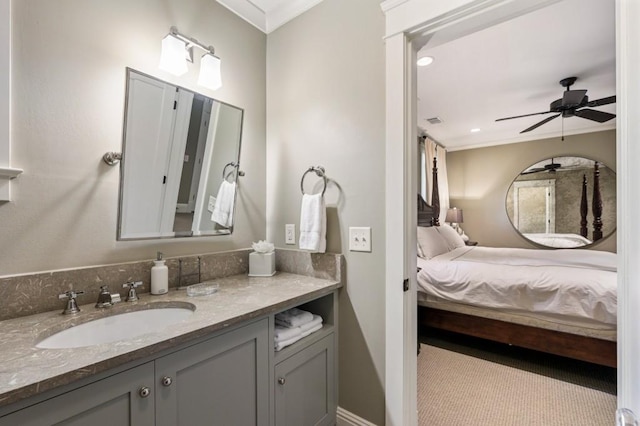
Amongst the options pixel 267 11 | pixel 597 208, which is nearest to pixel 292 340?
pixel 267 11

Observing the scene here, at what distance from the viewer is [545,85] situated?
306cm

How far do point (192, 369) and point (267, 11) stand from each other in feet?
6.75

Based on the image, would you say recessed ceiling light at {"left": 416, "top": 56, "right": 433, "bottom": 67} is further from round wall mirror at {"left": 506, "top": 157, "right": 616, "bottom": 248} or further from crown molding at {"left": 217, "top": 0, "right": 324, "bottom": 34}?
round wall mirror at {"left": 506, "top": 157, "right": 616, "bottom": 248}

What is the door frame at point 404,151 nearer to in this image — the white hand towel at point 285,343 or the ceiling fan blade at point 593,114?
Answer: the white hand towel at point 285,343

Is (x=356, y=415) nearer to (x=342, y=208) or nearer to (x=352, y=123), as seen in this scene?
(x=342, y=208)

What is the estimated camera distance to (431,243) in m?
3.40

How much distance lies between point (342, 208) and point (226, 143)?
79 cm

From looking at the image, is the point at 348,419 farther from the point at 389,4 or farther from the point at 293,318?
the point at 389,4

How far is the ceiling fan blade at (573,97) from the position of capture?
103 inches

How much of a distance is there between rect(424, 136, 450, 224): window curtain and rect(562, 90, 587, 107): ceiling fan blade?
203cm

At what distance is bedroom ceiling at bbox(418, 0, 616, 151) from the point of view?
6.74 ft

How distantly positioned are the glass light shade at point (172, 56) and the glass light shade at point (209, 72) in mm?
116

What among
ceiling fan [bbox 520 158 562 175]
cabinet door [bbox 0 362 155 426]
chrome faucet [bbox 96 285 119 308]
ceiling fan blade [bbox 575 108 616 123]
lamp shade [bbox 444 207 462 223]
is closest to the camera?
cabinet door [bbox 0 362 155 426]

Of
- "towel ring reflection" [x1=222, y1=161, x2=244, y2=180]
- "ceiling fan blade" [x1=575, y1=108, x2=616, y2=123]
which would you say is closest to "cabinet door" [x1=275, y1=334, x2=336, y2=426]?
"towel ring reflection" [x1=222, y1=161, x2=244, y2=180]
